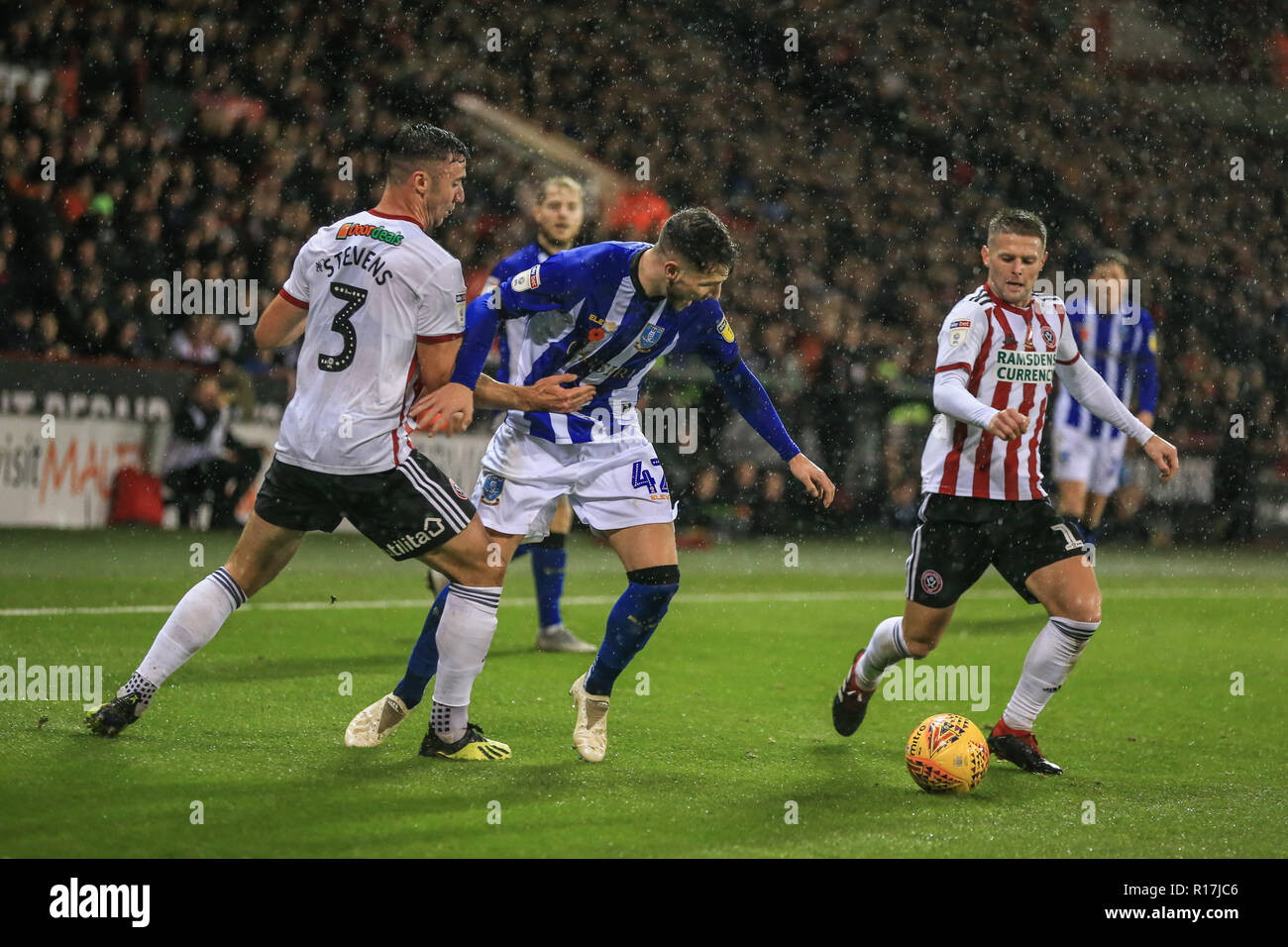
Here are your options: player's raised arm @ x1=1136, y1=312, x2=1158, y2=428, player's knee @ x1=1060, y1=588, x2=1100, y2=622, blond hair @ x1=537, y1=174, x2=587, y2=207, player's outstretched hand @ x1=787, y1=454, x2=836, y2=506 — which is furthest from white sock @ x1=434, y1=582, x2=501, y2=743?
player's raised arm @ x1=1136, y1=312, x2=1158, y2=428

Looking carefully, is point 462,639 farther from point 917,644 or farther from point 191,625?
point 917,644

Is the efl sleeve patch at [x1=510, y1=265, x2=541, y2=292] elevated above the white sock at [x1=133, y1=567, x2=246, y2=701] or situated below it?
above

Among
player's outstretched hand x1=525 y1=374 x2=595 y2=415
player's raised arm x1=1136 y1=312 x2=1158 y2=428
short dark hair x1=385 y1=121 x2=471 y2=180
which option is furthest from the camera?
player's raised arm x1=1136 y1=312 x2=1158 y2=428

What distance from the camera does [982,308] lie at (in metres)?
5.49

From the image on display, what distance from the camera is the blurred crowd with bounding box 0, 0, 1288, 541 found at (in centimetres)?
1483

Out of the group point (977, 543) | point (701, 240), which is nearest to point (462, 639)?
point (701, 240)

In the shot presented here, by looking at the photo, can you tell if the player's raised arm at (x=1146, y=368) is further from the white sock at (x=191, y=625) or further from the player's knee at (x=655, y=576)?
the white sock at (x=191, y=625)

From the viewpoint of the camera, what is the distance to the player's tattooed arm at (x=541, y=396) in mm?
4883

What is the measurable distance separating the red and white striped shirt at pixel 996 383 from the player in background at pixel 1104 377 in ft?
14.1

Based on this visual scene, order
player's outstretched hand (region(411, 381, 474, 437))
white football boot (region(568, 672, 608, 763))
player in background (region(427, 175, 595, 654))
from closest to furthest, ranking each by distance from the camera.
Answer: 1. player's outstretched hand (region(411, 381, 474, 437))
2. white football boot (region(568, 672, 608, 763))
3. player in background (region(427, 175, 595, 654))

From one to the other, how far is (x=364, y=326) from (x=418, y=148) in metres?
0.63

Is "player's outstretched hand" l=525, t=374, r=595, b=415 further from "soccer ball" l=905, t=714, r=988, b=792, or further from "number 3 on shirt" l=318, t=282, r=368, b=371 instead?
"soccer ball" l=905, t=714, r=988, b=792

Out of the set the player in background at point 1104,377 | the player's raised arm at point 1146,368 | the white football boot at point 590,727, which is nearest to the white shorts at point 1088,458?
the player in background at point 1104,377

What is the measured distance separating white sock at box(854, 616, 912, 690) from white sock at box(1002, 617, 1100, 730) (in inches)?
18.3
